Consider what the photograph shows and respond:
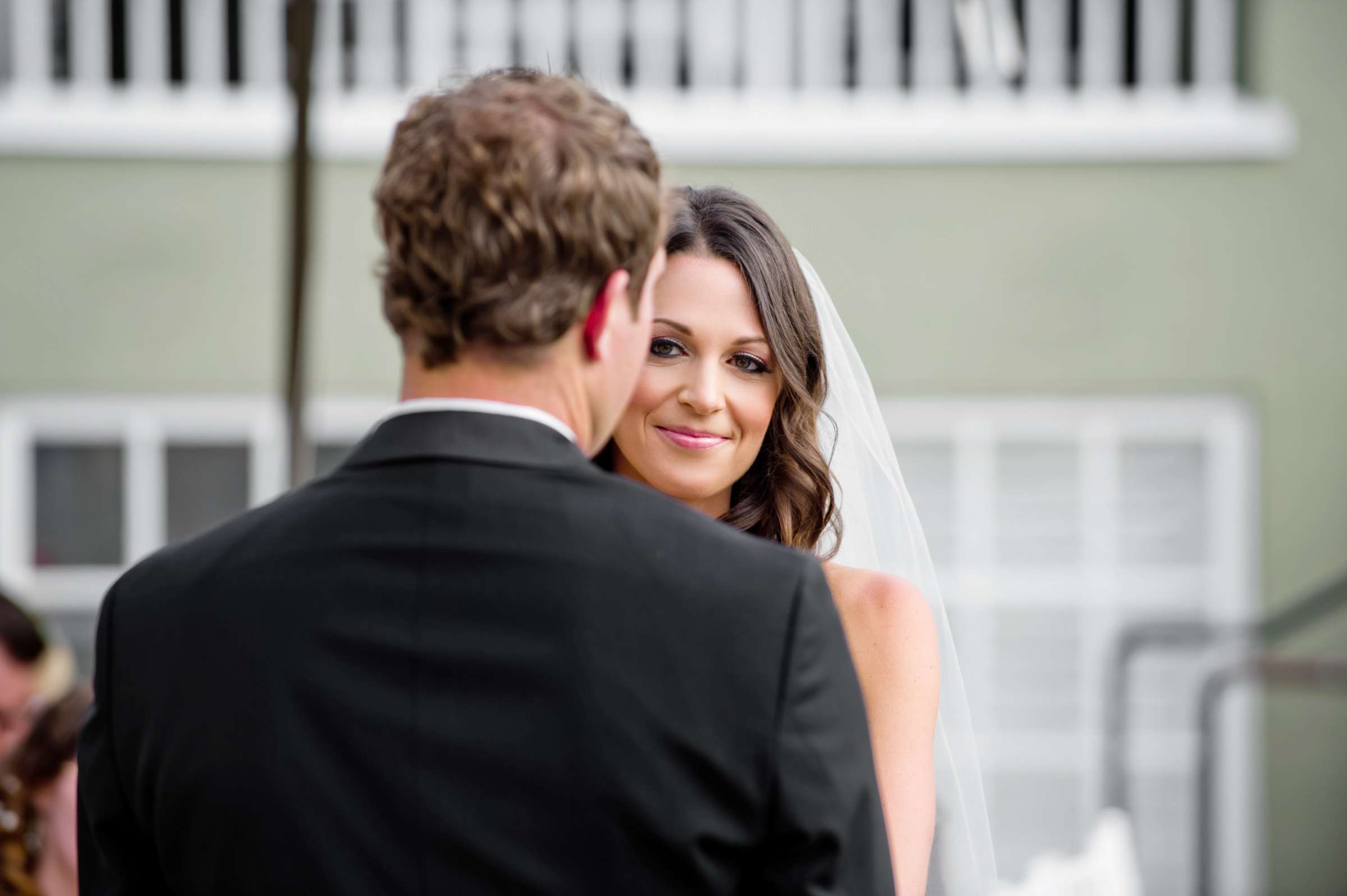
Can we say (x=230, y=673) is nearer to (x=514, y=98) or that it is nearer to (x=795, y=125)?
(x=514, y=98)

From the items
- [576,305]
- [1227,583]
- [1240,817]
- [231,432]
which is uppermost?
[576,305]

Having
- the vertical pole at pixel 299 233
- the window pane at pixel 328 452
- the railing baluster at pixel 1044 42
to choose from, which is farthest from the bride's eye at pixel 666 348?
the railing baluster at pixel 1044 42

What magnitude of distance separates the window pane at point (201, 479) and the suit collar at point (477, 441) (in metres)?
7.11

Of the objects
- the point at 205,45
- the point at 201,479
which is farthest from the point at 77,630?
the point at 205,45

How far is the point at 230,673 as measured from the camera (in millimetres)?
1204

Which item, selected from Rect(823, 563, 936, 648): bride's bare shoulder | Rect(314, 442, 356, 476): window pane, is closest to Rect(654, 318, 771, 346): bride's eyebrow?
Rect(823, 563, 936, 648): bride's bare shoulder

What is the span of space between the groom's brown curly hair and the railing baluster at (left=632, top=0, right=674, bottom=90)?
7.09 metres

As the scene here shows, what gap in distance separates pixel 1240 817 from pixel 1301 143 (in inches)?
138

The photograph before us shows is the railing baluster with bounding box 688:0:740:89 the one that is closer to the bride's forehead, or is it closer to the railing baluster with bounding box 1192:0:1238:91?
the railing baluster with bounding box 1192:0:1238:91

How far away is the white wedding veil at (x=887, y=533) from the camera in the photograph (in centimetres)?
221

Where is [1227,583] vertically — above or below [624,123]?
below

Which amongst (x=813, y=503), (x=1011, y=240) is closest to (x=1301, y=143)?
(x=1011, y=240)

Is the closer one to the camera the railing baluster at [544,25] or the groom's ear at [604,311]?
the groom's ear at [604,311]

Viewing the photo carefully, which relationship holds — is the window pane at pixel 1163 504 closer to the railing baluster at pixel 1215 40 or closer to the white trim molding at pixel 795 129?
the white trim molding at pixel 795 129
